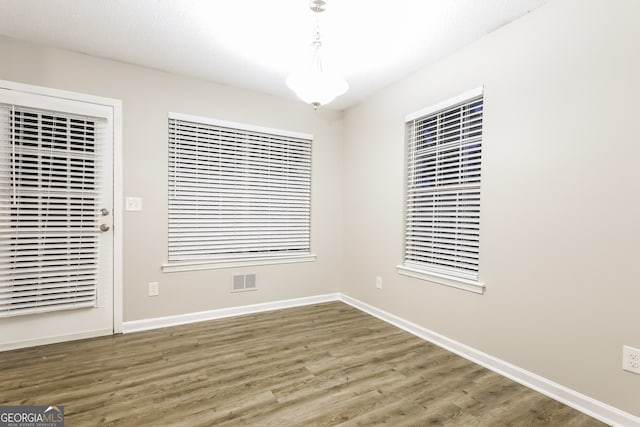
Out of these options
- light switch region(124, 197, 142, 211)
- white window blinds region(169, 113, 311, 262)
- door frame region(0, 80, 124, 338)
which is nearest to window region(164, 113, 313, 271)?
white window blinds region(169, 113, 311, 262)

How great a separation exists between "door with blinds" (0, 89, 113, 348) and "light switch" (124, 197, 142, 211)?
144mm

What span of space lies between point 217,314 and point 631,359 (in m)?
3.34

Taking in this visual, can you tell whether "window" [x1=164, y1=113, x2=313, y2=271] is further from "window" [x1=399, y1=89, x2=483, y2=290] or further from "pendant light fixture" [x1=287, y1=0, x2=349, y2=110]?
"pendant light fixture" [x1=287, y1=0, x2=349, y2=110]

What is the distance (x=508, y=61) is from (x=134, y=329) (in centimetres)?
400

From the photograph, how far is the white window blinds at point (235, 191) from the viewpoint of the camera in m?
3.27

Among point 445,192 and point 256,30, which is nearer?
point 256,30

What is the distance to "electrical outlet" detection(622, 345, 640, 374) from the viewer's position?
1.67m

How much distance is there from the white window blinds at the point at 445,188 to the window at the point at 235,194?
1407mm

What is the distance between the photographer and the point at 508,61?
90.7 inches

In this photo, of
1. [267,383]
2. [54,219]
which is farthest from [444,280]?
[54,219]

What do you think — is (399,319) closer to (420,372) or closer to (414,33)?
(420,372)
